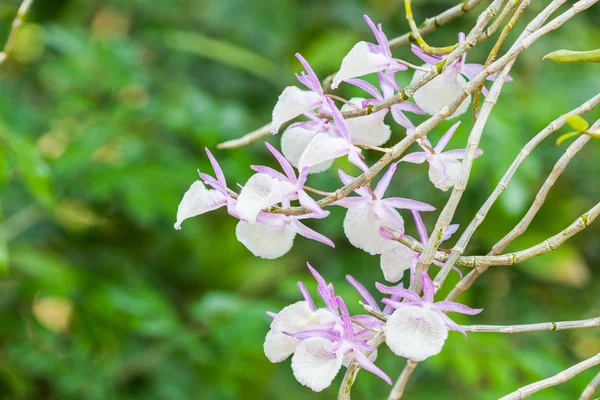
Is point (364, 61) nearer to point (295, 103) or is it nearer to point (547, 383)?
point (295, 103)

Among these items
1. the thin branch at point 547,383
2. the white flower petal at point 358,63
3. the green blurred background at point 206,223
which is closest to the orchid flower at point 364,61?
the white flower petal at point 358,63

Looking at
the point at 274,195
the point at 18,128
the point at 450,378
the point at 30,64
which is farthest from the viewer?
the point at 30,64

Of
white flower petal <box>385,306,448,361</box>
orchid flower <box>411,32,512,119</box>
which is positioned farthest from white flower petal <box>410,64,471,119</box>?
white flower petal <box>385,306,448,361</box>

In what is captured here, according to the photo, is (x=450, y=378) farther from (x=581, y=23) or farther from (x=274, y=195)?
(x=274, y=195)

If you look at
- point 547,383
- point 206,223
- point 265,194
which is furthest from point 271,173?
point 206,223

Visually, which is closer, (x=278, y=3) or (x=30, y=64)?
(x=278, y=3)

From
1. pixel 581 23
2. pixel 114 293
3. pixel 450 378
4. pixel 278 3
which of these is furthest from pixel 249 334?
pixel 581 23

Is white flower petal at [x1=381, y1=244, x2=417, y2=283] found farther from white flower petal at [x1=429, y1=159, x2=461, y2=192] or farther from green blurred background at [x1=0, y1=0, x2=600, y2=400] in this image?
green blurred background at [x1=0, y1=0, x2=600, y2=400]
